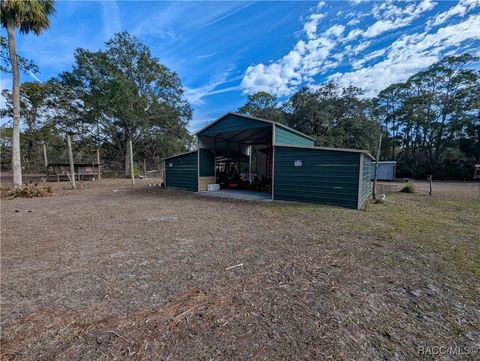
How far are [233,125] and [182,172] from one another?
411 centimetres

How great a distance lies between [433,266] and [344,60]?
18325mm

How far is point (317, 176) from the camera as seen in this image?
7.45m

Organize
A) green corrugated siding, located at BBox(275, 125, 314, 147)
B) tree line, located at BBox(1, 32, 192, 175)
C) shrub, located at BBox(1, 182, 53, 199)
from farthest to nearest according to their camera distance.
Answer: tree line, located at BBox(1, 32, 192, 175) < green corrugated siding, located at BBox(275, 125, 314, 147) < shrub, located at BBox(1, 182, 53, 199)

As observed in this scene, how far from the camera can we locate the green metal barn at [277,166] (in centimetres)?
693

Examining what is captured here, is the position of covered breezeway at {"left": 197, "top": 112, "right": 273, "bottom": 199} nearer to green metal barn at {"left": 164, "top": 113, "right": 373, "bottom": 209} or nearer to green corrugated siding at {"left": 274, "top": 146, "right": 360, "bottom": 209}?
green metal barn at {"left": 164, "top": 113, "right": 373, "bottom": 209}

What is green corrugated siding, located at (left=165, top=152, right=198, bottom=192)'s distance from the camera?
11.1 metres

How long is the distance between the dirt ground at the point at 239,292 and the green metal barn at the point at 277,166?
251cm

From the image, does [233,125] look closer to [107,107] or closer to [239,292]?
[239,292]

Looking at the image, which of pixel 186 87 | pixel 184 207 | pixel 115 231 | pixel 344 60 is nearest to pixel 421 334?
pixel 115 231

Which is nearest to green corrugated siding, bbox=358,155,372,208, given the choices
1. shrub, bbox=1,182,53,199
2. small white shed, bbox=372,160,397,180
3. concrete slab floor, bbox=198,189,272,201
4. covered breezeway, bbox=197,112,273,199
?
concrete slab floor, bbox=198,189,272,201

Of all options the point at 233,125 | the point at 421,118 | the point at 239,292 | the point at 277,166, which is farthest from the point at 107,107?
the point at 421,118

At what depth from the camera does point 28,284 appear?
2455mm

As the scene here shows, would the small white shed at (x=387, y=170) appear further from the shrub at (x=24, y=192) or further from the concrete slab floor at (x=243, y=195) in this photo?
the shrub at (x=24, y=192)

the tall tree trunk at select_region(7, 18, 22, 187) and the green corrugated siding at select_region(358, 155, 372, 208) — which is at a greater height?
the tall tree trunk at select_region(7, 18, 22, 187)
